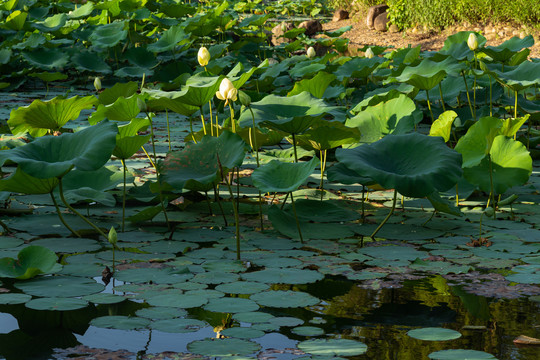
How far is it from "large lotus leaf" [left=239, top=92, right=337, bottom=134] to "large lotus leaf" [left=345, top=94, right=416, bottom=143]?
38cm

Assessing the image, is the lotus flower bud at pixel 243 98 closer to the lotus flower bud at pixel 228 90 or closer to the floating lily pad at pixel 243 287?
the lotus flower bud at pixel 228 90

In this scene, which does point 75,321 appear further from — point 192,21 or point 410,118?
point 192,21

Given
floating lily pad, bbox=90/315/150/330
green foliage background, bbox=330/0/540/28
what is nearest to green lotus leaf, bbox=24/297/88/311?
floating lily pad, bbox=90/315/150/330

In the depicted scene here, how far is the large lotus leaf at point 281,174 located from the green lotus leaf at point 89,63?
4309 mm

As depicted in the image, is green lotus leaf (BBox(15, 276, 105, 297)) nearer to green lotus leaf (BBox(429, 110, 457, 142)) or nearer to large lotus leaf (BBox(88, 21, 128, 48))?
green lotus leaf (BBox(429, 110, 457, 142))

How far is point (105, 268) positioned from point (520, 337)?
1234mm

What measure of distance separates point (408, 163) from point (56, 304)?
130cm

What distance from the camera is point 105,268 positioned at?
6.76 feet

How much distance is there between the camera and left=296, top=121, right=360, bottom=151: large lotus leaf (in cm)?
266

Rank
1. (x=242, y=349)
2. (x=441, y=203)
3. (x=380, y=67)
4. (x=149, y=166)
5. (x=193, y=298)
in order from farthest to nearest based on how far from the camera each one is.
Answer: (x=380, y=67) → (x=149, y=166) → (x=441, y=203) → (x=193, y=298) → (x=242, y=349)

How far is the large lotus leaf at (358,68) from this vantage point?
4.71 m

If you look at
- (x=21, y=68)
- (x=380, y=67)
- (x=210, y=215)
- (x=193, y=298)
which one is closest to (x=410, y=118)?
(x=210, y=215)

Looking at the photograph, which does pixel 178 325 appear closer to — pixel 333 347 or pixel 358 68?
pixel 333 347

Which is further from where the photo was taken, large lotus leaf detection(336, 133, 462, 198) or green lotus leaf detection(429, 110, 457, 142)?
green lotus leaf detection(429, 110, 457, 142)
